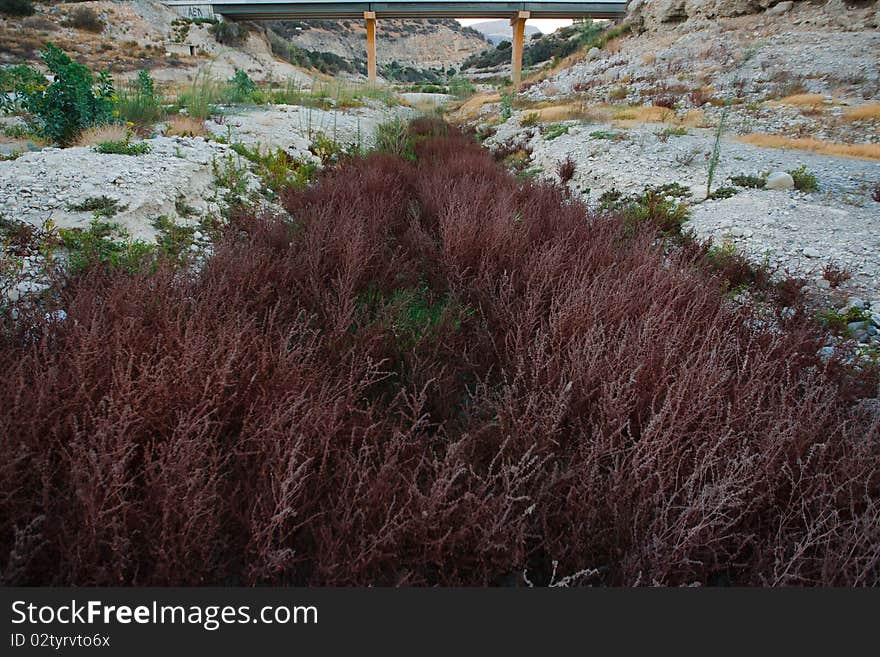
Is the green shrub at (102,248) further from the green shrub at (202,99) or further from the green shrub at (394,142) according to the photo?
the green shrub at (202,99)

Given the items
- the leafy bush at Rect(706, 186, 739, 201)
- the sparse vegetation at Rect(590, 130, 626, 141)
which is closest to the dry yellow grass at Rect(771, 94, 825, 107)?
the sparse vegetation at Rect(590, 130, 626, 141)

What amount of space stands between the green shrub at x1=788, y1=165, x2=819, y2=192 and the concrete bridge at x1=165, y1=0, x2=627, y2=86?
29062 mm

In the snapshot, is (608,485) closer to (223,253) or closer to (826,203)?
(223,253)

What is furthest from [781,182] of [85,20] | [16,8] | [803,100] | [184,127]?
[16,8]

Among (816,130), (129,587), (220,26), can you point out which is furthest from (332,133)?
(220,26)

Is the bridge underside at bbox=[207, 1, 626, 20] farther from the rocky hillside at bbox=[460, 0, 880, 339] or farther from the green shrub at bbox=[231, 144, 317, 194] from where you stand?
the green shrub at bbox=[231, 144, 317, 194]

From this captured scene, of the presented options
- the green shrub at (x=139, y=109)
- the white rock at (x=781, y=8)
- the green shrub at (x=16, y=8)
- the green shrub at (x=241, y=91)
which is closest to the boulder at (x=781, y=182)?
the green shrub at (x=139, y=109)

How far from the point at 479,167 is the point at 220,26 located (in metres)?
38.3

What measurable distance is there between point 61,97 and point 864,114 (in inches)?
611

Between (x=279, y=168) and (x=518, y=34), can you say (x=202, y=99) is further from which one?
(x=518, y=34)

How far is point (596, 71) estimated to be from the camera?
22234mm

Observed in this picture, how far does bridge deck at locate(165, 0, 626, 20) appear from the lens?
32.1 metres

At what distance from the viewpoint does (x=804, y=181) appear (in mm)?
6156

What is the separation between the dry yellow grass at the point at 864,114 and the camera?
10.1 metres
